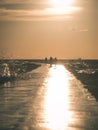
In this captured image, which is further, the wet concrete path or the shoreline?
the shoreline

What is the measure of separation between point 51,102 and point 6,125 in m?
8.79

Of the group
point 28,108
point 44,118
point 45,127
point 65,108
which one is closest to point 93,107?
point 65,108

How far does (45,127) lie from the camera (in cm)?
1555

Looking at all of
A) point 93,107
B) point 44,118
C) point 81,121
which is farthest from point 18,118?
point 93,107

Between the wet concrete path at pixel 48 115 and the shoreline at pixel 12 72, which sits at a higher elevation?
the wet concrete path at pixel 48 115

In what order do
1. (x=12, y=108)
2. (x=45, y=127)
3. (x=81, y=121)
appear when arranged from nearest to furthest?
(x=45, y=127) < (x=81, y=121) < (x=12, y=108)

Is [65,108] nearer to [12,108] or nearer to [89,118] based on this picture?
[12,108]

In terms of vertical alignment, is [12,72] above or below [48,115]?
below

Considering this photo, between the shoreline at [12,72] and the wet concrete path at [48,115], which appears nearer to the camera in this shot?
the wet concrete path at [48,115]

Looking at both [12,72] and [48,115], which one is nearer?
[48,115]

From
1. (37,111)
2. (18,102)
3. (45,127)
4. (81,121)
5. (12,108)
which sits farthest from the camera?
(18,102)

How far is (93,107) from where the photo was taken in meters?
22.1

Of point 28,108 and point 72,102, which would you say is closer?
point 28,108

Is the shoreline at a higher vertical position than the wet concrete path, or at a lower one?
lower
